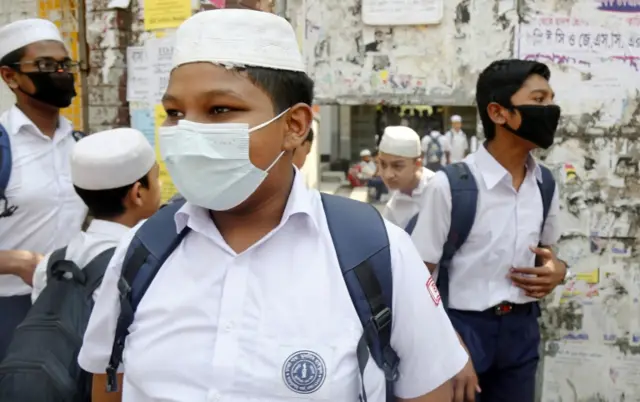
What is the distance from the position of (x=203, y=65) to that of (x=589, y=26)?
7.73 ft

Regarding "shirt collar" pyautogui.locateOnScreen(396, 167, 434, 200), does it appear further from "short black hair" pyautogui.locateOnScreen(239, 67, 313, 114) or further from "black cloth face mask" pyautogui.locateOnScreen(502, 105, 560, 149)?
"short black hair" pyautogui.locateOnScreen(239, 67, 313, 114)

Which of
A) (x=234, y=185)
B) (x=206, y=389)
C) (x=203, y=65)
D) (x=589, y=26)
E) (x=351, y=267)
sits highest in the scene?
(x=589, y=26)

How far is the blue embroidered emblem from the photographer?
118 centimetres

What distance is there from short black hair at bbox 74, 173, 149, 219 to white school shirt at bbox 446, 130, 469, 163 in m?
13.2

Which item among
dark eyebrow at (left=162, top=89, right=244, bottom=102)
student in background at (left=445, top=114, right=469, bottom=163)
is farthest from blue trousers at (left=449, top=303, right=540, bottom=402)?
student in background at (left=445, top=114, right=469, bottom=163)

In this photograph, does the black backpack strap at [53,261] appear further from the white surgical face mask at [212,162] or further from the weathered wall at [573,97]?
the weathered wall at [573,97]

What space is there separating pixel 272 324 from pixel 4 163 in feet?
6.08

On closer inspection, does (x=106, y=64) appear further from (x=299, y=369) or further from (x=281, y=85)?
(x=299, y=369)

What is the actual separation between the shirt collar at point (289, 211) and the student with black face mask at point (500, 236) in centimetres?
110

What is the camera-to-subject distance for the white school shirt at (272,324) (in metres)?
1.19

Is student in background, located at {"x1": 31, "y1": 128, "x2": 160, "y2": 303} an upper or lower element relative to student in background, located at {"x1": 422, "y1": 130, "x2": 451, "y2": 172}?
upper

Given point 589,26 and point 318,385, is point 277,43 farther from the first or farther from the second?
point 589,26

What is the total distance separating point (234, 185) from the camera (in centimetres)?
131

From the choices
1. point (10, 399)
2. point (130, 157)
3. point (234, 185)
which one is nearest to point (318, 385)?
point (234, 185)
